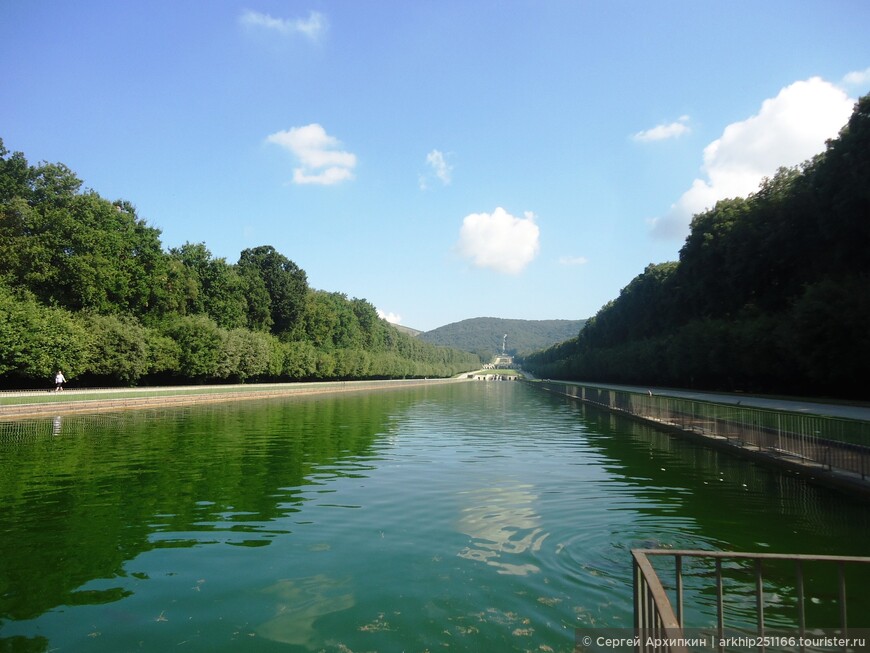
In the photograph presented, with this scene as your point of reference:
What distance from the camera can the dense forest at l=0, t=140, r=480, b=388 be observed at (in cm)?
3322

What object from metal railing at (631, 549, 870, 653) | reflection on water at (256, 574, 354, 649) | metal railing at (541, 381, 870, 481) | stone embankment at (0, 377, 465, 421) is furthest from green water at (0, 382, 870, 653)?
stone embankment at (0, 377, 465, 421)

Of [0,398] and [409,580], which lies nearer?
[409,580]

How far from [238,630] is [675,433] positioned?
19741 millimetres

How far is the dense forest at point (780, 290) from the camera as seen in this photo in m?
25.7

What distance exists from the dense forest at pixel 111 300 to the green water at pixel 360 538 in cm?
1771

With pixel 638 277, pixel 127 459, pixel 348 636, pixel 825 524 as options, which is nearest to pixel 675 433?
pixel 825 524

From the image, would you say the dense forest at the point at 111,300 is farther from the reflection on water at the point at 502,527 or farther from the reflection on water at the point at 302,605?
the reflection on water at the point at 302,605

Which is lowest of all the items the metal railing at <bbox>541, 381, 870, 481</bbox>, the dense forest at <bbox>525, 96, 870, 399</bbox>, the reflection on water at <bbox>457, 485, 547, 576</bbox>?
the reflection on water at <bbox>457, 485, 547, 576</bbox>

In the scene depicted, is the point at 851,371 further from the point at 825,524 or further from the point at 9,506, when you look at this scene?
the point at 9,506

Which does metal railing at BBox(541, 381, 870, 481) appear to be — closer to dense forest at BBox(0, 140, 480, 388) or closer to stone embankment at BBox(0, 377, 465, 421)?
stone embankment at BBox(0, 377, 465, 421)

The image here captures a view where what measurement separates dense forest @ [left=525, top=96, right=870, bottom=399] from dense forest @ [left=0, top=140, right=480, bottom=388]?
118 ft

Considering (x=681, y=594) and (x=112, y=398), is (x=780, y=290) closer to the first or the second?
(x=112, y=398)

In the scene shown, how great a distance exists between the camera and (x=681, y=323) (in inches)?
2426

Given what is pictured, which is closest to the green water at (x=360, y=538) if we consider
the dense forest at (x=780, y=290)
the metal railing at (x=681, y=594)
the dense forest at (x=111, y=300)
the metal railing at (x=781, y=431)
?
the metal railing at (x=681, y=594)
